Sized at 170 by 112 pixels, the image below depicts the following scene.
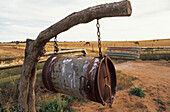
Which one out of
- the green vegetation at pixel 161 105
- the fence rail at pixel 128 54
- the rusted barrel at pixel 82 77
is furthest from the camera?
the fence rail at pixel 128 54

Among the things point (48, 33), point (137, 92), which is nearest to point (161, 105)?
point (137, 92)

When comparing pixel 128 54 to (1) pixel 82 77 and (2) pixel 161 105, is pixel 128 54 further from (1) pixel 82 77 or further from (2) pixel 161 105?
(1) pixel 82 77

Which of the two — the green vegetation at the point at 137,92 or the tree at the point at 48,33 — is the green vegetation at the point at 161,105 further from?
the tree at the point at 48,33

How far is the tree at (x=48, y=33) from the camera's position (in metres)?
1.62

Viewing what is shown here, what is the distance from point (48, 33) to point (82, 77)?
0.97 m

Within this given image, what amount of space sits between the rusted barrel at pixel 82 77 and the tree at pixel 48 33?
1.16 ft

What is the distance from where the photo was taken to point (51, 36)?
2168 mm

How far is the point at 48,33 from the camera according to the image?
7.06ft

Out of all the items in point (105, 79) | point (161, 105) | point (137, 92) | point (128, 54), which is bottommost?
point (161, 105)

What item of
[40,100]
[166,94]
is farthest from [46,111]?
[166,94]

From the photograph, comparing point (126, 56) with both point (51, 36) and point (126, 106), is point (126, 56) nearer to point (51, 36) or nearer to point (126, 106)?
point (126, 106)

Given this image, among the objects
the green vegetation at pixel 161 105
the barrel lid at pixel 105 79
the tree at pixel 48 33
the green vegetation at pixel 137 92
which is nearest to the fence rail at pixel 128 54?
the green vegetation at pixel 137 92

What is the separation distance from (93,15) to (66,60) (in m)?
0.91

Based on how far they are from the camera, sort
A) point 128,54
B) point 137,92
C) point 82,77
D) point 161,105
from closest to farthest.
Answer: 1. point 82,77
2. point 161,105
3. point 137,92
4. point 128,54
